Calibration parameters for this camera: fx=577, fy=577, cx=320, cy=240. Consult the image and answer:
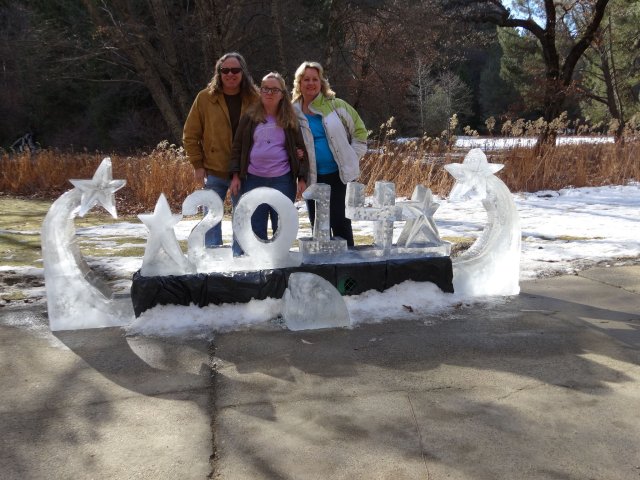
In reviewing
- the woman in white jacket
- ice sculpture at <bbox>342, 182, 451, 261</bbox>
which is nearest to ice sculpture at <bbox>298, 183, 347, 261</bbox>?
ice sculpture at <bbox>342, 182, 451, 261</bbox>

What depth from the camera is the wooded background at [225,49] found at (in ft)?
46.2

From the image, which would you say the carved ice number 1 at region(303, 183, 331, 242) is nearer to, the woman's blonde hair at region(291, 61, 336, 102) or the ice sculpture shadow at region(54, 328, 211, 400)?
the woman's blonde hair at region(291, 61, 336, 102)

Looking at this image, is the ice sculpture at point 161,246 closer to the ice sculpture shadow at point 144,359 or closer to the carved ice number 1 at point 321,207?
the ice sculpture shadow at point 144,359

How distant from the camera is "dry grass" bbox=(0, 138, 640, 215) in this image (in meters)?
8.72

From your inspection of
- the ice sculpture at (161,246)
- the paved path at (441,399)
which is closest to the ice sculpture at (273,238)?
the ice sculpture at (161,246)

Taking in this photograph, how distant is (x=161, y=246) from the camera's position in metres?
3.21

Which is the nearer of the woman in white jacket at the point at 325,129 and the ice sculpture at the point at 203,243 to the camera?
the ice sculpture at the point at 203,243

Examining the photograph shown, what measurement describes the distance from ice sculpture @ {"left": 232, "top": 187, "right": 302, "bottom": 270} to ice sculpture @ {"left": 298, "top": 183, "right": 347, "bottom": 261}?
13 centimetres

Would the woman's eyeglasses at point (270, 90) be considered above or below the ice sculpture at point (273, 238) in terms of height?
above

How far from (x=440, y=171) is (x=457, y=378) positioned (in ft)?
24.1

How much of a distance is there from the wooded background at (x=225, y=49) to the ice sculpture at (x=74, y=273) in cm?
720

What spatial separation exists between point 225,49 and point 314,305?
452 inches

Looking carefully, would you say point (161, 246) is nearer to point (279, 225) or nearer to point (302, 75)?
point (279, 225)

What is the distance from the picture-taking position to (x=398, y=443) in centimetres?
→ 202
